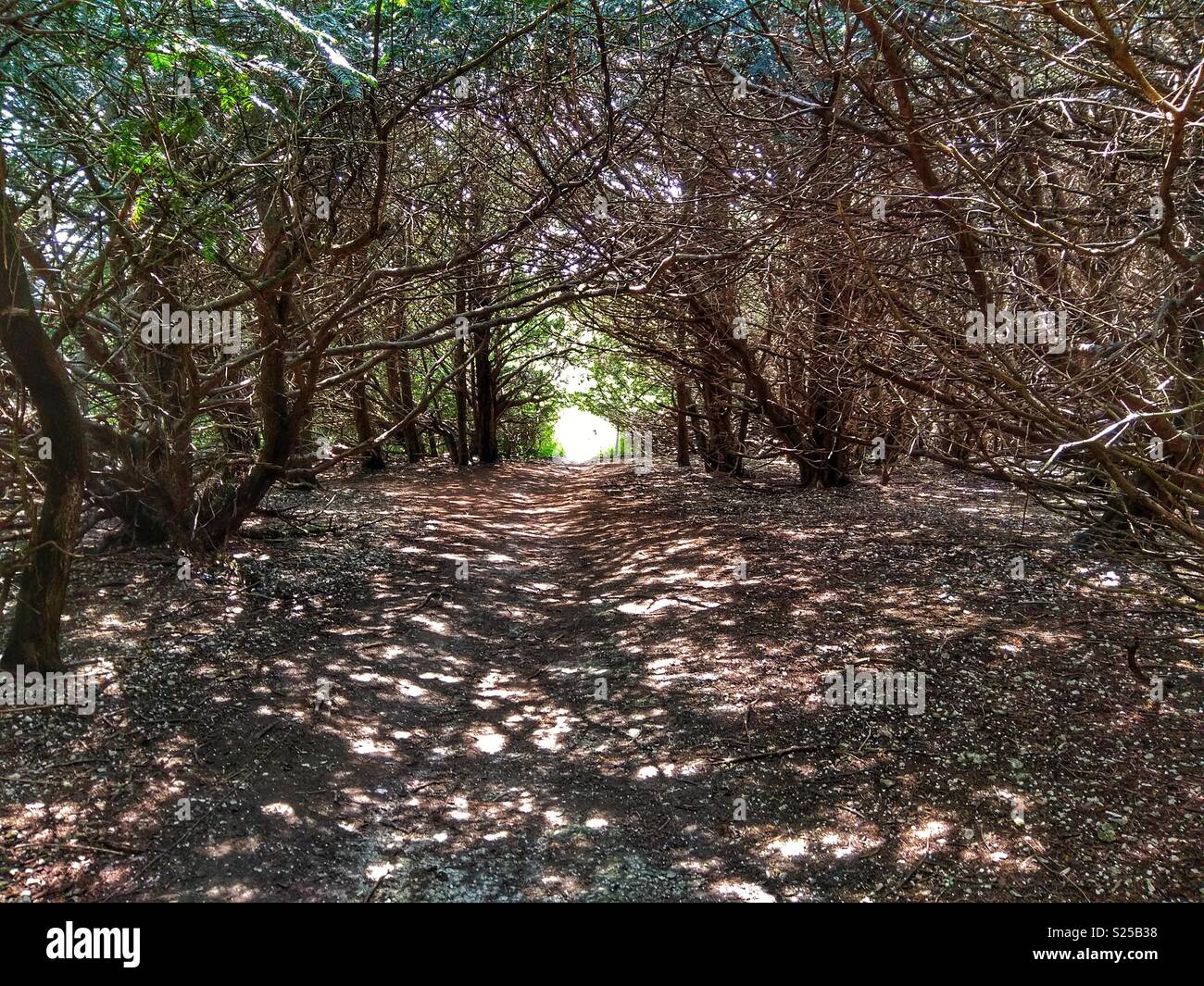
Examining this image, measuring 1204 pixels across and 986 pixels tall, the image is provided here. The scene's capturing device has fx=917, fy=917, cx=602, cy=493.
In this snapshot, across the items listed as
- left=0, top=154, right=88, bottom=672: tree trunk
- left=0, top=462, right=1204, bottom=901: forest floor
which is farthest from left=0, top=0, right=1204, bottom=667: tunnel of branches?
left=0, top=462, right=1204, bottom=901: forest floor

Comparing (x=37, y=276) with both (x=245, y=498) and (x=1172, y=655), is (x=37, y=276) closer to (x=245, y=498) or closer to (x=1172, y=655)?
(x=245, y=498)

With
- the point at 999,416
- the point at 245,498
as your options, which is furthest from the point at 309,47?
the point at 999,416

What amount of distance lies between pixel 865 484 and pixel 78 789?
10174 millimetres

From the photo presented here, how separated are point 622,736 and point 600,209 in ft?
16.5

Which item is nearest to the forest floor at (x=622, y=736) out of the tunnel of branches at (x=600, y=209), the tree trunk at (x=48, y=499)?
the tree trunk at (x=48, y=499)

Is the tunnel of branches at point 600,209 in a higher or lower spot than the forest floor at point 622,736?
higher

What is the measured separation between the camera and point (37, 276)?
6.07 m

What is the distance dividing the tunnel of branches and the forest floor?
2.59 feet

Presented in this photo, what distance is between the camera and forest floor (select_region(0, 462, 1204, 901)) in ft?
13.8

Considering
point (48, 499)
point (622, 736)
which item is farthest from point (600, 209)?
point (48, 499)

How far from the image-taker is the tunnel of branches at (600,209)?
5.15 meters

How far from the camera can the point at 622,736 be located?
18.6 ft

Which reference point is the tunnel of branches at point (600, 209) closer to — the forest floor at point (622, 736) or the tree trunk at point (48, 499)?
the tree trunk at point (48, 499)

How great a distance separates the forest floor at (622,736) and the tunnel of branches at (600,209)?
31.0 inches
